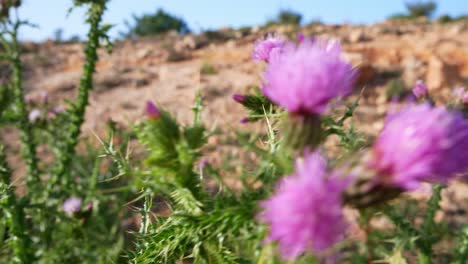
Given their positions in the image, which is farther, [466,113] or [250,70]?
[250,70]

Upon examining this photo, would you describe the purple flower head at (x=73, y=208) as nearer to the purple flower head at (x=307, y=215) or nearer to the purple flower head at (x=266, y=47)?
the purple flower head at (x=266, y=47)

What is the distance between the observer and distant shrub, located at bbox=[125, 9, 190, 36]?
21938mm

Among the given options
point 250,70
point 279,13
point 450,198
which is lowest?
point 450,198

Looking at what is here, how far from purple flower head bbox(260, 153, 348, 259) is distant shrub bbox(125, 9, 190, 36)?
850 inches

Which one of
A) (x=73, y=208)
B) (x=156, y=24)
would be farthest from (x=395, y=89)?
(x=156, y=24)

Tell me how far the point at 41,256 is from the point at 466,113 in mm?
3111

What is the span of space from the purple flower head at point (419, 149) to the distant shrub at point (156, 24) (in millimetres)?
21498

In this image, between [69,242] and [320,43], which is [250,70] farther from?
[320,43]

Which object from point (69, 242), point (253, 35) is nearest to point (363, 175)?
point (69, 242)

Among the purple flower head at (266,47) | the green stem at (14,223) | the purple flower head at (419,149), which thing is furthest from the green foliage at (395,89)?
the purple flower head at (419,149)

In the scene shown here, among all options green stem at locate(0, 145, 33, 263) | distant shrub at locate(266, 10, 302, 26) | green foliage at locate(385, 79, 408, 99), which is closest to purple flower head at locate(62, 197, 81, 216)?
green stem at locate(0, 145, 33, 263)

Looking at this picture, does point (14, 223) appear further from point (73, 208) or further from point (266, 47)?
point (266, 47)

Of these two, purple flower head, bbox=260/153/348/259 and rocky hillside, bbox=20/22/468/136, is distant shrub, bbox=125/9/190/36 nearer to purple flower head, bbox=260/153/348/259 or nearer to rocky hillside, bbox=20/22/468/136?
rocky hillside, bbox=20/22/468/136

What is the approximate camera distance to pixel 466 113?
89.6 inches
